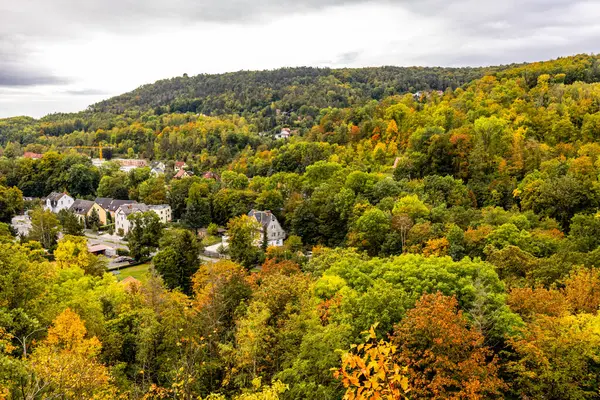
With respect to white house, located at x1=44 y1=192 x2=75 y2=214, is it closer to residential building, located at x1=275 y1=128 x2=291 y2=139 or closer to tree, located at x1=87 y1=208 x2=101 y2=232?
tree, located at x1=87 y1=208 x2=101 y2=232

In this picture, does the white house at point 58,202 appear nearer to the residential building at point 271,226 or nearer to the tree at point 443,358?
the residential building at point 271,226

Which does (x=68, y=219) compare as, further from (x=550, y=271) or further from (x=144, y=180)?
(x=550, y=271)

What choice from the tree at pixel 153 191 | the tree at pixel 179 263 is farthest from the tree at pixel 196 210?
the tree at pixel 179 263

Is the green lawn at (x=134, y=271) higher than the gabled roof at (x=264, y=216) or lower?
lower

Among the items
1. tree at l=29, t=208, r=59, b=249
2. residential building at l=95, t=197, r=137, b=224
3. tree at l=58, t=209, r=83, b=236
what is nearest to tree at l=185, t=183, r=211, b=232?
residential building at l=95, t=197, r=137, b=224

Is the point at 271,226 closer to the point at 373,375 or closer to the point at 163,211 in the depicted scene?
the point at 163,211

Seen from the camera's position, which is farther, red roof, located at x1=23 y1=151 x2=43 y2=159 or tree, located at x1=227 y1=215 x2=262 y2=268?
red roof, located at x1=23 y1=151 x2=43 y2=159
